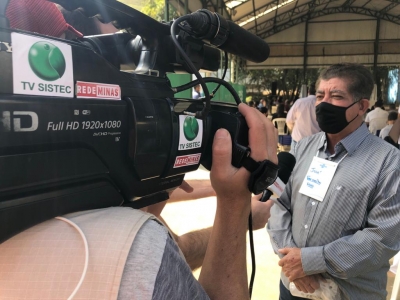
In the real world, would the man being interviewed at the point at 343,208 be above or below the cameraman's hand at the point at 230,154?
below

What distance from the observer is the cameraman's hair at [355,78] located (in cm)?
159

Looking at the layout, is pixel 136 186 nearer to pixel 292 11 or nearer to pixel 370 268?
pixel 370 268

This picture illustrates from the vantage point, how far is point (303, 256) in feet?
4.43

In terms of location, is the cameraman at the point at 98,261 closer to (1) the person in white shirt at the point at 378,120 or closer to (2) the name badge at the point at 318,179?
(2) the name badge at the point at 318,179

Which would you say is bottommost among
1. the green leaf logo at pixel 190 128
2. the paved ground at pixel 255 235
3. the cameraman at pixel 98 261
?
the paved ground at pixel 255 235

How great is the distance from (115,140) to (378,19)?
17.5m

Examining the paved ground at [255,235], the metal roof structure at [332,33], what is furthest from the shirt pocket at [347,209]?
the metal roof structure at [332,33]

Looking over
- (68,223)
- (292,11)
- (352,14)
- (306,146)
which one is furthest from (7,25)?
(352,14)

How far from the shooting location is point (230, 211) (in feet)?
2.07

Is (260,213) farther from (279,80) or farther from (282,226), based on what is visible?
(279,80)

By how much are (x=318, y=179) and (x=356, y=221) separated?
0.23 m

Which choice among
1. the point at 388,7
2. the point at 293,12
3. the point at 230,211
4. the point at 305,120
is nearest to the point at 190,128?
the point at 230,211

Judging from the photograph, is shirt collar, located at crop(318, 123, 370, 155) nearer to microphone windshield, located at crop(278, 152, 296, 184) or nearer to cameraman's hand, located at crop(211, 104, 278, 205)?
microphone windshield, located at crop(278, 152, 296, 184)

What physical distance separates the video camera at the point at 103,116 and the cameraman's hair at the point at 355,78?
1133mm
